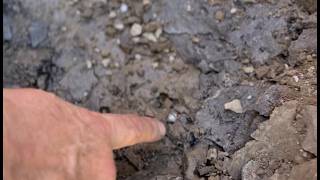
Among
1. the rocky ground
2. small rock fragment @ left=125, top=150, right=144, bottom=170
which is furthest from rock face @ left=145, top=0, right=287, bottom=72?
small rock fragment @ left=125, top=150, right=144, bottom=170

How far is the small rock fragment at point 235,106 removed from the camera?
1.60 metres

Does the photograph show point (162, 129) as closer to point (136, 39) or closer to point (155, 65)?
point (155, 65)

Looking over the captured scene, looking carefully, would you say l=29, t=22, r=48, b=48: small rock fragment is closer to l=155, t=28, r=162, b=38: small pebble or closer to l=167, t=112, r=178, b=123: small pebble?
l=155, t=28, r=162, b=38: small pebble

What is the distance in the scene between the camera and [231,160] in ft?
4.87

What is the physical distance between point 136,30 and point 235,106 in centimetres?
52

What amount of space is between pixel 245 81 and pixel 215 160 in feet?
0.97

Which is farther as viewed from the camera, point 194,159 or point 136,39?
point 136,39

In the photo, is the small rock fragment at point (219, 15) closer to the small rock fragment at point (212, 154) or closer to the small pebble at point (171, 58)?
the small pebble at point (171, 58)

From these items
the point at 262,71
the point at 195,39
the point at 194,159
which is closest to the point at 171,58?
the point at 195,39

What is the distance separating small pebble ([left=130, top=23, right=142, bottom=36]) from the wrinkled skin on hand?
17.0 inches

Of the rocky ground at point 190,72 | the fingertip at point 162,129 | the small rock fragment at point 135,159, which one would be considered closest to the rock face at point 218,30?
the rocky ground at point 190,72

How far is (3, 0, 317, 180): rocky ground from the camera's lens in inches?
57.6

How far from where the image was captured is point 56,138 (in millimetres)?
1434

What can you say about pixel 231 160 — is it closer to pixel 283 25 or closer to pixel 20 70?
pixel 283 25
